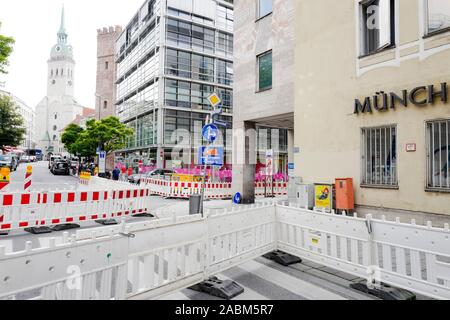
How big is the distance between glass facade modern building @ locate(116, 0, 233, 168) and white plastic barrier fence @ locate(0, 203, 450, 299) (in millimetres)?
28182

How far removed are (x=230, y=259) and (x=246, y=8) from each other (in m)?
13.8

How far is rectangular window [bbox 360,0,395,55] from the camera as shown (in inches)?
340

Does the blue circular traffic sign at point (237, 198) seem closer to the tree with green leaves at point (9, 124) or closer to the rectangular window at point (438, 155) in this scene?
the rectangular window at point (438, 155)

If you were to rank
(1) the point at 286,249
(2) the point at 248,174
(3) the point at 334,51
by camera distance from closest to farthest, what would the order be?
(1) the point at 286,249, (3) the point at 334,51, (2) the point at 248,174

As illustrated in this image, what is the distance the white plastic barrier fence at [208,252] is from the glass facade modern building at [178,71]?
2818 centimetres

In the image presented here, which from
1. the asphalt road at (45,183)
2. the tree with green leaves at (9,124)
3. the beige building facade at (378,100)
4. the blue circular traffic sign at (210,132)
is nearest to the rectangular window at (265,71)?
the beige building facade at (378,100)

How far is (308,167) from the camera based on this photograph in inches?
424

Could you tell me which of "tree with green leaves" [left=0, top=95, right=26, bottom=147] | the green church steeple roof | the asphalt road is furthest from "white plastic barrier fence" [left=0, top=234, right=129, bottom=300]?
the green church steeple roof

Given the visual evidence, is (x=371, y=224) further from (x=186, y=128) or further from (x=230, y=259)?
(x=186, y=128)

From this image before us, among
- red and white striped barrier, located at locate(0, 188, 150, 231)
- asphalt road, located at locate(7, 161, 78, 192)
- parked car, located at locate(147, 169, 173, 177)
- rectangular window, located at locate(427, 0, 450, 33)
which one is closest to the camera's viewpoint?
rectangular window, located at locate(427, 0, 450, 33)

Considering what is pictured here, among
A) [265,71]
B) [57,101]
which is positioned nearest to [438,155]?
[265,71]

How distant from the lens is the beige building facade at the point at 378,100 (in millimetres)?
7387

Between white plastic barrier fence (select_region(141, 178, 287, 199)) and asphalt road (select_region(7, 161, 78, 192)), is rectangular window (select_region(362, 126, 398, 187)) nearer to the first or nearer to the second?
white plastic barrier fence (select_region(141, 178, 287, 199))
